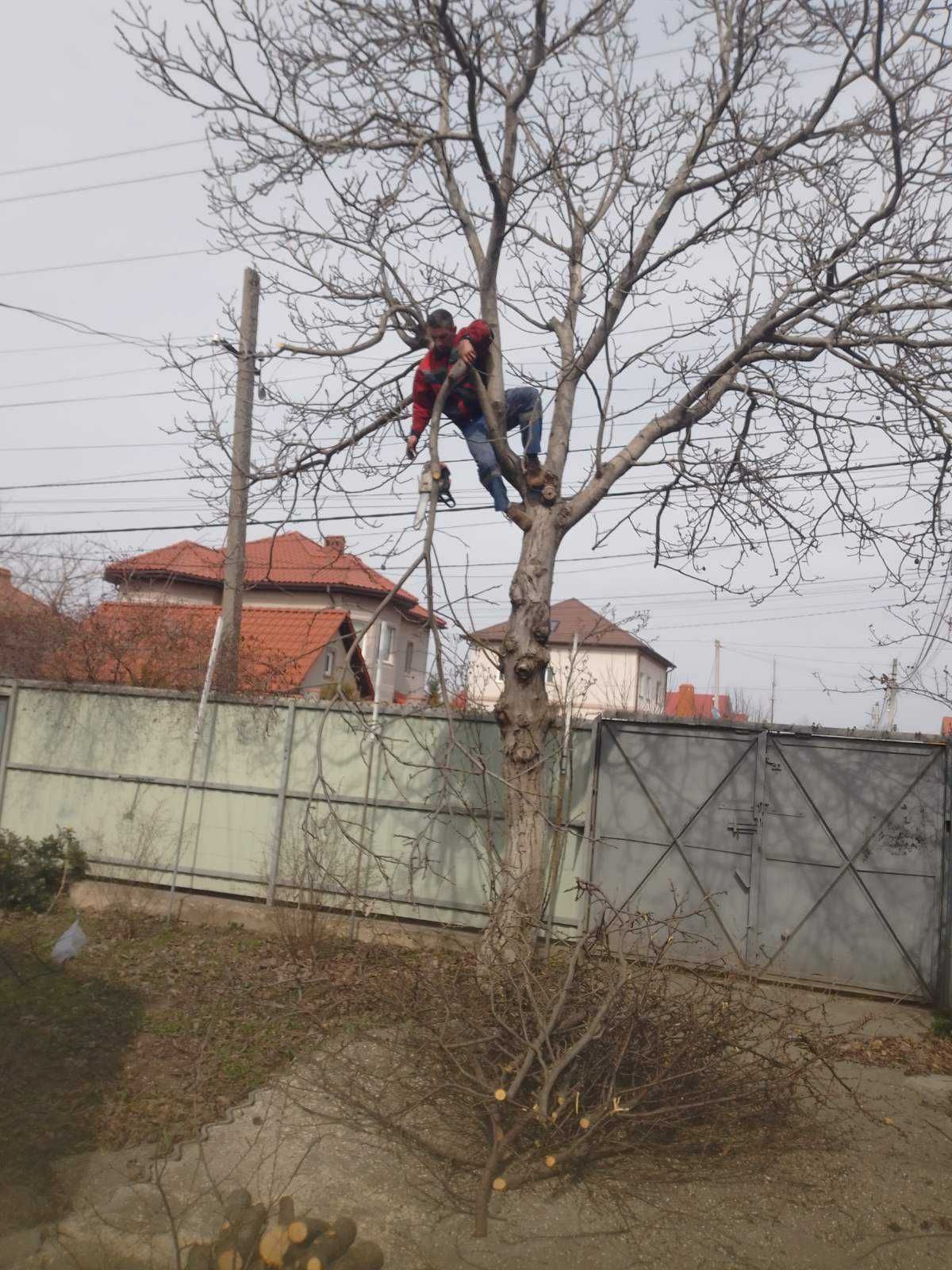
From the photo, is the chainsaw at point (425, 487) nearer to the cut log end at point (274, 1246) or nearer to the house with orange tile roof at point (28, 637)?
the cut log end at point (274, 1246)

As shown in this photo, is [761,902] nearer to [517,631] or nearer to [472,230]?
[517,631]

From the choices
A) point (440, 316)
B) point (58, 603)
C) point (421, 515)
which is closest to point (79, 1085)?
point (421, 515)

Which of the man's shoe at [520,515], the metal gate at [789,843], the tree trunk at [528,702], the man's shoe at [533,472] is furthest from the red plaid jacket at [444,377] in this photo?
the metal gate at [789,843]

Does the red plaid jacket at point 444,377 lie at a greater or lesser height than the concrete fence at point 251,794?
greater

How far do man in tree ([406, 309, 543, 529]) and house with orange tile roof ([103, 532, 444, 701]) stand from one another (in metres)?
1.01

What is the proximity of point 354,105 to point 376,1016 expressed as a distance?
565cm

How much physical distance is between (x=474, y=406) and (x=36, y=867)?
5875mm

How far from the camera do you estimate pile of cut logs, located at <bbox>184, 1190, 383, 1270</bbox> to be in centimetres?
354

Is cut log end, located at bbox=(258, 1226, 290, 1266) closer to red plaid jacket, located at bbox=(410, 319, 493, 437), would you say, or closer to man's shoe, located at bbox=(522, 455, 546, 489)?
red plaid jacket, located at bbox=(410, 319, 493, 437)

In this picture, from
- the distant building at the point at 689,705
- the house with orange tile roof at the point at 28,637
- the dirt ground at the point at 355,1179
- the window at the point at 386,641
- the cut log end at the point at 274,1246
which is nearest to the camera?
the cut log end at the point at 274,1246

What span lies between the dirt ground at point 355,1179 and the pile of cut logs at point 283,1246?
0.21 meters

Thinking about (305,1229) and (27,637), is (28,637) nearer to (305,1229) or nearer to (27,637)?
(27,637)

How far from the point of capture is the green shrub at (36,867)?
9188 mm

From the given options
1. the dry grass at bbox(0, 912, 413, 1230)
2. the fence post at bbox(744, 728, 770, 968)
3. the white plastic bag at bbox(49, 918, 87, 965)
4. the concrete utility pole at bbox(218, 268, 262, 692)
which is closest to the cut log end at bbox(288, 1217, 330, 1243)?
the dry grass at bbox(0, 912, 413, 1230)
